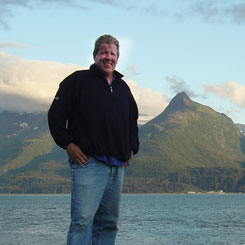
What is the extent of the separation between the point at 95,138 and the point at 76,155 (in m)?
0.35

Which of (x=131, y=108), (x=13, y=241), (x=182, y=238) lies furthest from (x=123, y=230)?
(x=131, y=108)

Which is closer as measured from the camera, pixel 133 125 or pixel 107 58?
pixel 107 58

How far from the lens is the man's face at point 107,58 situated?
22.7 feet

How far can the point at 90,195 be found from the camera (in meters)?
6.54

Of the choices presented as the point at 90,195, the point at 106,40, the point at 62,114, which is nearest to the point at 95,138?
the point at 62,114

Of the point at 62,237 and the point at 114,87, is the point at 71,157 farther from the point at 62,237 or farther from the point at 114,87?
the point at 62,237

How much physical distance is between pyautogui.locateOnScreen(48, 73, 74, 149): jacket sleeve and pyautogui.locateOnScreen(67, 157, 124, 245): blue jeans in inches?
14.4

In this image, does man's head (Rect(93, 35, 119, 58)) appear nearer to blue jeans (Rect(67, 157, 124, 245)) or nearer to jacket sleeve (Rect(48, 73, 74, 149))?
jacket sleeve (Rect(48, 73, 74, 149))

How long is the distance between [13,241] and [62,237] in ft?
23.6

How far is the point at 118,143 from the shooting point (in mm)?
6895

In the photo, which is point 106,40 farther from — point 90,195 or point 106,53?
point 90,195

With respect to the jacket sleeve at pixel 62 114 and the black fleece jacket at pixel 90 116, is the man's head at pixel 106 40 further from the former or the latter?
the jacket sleeve at pixel 62 114

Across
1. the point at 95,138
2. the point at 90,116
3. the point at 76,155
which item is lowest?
the point at 76,155

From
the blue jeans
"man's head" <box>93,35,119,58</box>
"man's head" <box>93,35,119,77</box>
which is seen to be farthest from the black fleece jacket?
"man's head" <box>93,35,119,58</box>
